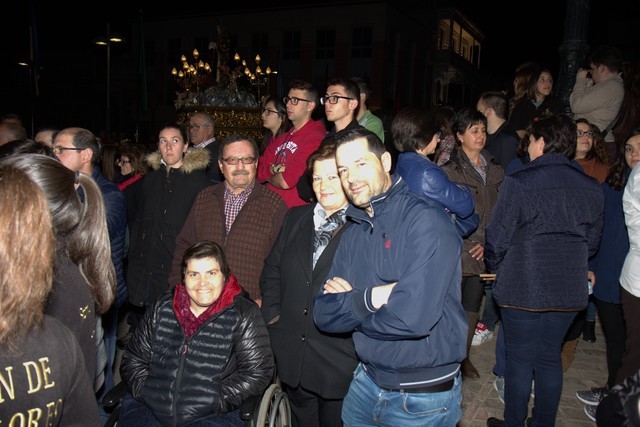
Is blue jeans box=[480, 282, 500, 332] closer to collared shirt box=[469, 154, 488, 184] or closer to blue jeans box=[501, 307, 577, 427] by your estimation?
collared shirt box=[469, 154, 488, 184]

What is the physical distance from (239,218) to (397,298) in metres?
2.04

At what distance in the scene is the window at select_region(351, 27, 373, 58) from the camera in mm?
30172

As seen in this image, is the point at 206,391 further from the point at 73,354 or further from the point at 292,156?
the point at 292,156

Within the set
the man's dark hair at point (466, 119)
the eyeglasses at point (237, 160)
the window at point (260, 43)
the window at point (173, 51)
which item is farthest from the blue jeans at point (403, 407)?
the window at point (173, 51)

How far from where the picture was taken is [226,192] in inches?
165

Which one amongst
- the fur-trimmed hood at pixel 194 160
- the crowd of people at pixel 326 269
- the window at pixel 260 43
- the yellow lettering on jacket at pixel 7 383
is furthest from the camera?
the window at pixel 260 43

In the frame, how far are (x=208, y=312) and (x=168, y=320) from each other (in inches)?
10.5

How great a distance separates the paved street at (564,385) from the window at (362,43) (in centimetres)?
2647

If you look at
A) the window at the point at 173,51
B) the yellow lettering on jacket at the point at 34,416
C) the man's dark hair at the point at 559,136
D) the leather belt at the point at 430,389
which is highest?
the window at the point at 173,51

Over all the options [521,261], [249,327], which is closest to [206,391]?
[249,327]

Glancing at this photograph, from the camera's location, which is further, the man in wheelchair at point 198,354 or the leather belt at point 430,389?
the man in wheelchair at point 198,354

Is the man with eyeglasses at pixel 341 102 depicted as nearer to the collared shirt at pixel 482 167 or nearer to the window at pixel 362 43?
the collared shirt at pixel 482 167

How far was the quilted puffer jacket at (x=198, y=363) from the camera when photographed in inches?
122

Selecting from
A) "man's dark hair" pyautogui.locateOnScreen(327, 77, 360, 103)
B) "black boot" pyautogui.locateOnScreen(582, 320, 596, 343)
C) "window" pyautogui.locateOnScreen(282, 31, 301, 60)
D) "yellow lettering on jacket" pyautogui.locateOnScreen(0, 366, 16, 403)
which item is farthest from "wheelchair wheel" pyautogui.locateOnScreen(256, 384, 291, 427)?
"window" pyautogui.locateOnScreen(282, 31, 301, 60)
